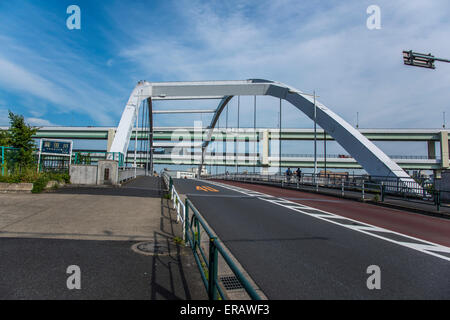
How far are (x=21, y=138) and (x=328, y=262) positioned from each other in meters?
16.1

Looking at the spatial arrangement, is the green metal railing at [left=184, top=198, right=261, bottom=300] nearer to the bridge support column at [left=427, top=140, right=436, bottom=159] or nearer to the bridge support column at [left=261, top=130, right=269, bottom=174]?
the bridge support column at [left=261, top=130, right=269, bottom=174]

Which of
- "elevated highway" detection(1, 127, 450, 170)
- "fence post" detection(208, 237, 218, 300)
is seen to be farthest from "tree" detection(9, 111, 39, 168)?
"elevated highway" detection(1, 127, 450, 170)

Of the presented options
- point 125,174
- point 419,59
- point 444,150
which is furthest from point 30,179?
point 444,150

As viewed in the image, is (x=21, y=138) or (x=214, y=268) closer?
(x=214, y=268)

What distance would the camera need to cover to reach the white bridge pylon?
23.7 m

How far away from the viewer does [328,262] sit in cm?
447

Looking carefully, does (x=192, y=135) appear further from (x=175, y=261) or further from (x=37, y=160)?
(x=175, y=261)

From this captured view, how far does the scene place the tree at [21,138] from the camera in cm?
1368

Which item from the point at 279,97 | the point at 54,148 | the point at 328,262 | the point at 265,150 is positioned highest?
the point at 279,97

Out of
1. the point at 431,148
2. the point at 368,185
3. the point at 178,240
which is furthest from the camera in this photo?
the point at 431,148

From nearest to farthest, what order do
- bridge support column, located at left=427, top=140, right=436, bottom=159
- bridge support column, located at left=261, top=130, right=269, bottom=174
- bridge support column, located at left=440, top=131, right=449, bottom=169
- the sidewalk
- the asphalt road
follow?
the sidewalk < the asphalt road < bridge support column, located at left=440, top=131, right=449, bottom=169 < bridge support column, located at left=427, top=140, right=436, bottom=159 < bridge support column, located at left=261, top=130, right=269, bottom=174

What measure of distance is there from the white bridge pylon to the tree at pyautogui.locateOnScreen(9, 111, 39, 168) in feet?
41.5

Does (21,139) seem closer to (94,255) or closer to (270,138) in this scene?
(94,255)
